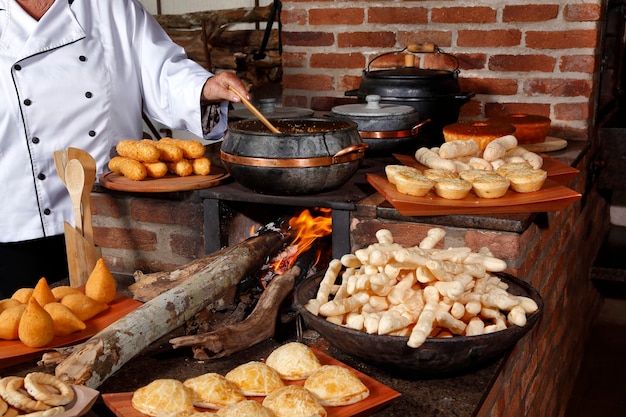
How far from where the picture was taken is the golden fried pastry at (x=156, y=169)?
2244mm

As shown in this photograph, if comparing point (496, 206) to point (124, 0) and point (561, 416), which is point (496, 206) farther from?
point (561, 416)

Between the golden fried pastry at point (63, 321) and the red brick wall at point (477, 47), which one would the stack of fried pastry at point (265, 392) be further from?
the red brick wall at point (477, 47)

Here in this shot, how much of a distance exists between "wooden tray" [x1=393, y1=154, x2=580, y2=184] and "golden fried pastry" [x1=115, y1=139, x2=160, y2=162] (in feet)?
2.66

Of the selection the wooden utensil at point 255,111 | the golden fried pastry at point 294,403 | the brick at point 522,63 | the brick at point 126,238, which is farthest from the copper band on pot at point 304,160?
the brick at point 522,63

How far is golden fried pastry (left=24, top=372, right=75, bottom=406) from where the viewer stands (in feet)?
4.06

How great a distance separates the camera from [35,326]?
1575 millimetres

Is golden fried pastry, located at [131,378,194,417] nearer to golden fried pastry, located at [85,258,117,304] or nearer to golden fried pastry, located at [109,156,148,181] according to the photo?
golden fried pastry, located at [85,258,117,304]

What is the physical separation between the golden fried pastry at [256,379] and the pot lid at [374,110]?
120 centimetres

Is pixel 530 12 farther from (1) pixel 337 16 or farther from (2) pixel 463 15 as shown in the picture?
(1) pixel 337 16

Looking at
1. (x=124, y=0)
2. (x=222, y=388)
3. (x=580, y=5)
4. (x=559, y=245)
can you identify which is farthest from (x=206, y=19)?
(x=222, y=388)

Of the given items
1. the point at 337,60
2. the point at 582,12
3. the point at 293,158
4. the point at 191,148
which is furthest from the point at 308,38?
the point at 293,158

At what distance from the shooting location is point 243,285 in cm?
217

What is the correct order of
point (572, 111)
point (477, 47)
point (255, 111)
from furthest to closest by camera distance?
1. point (477, 47)
2. point (572, 111)
3. point (255, 111)

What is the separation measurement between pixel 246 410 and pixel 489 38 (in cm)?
235
